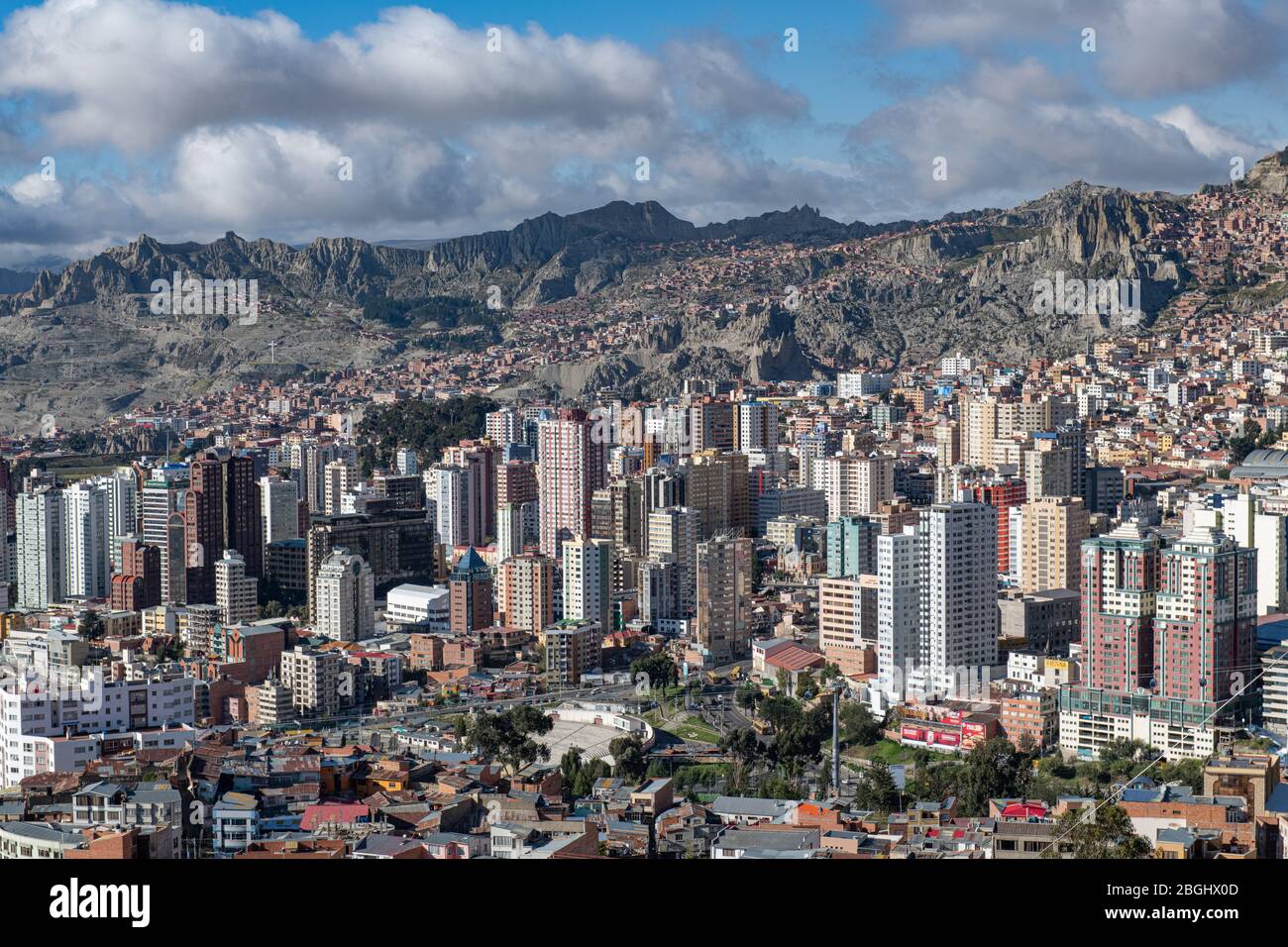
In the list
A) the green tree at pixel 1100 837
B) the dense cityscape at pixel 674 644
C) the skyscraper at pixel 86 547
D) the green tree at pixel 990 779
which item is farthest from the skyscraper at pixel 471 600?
the green tree at pixel 1100 837

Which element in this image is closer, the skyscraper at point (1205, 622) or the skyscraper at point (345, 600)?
the skyscraper at point (1205, 622)

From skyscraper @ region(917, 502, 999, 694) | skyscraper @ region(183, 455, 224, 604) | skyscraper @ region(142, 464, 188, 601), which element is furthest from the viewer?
skyscraper @ region(183, 455, 224, 604)

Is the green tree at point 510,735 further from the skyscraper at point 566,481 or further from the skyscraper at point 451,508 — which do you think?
the skyscraper at point 451,508

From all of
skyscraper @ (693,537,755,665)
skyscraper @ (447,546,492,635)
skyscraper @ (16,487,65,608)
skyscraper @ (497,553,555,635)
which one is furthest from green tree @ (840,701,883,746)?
skyscraper @ (16,487,65,608)

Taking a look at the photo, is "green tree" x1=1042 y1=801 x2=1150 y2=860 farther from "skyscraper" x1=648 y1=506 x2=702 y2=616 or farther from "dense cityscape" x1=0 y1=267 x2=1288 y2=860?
"skyscraper" x1=648 y1=506 x2=702 y2=616

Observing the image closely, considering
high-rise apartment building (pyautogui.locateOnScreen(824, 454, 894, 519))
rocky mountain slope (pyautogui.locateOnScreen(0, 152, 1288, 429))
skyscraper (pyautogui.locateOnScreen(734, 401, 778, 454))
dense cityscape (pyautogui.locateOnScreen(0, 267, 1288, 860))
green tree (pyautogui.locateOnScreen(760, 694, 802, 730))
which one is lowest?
green tree (pyautogui.locateOnScreen(760, 694, 802, 730))

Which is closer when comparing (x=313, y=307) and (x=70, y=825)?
(x=70, y=825)

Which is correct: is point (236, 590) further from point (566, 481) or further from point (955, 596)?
point (955, 596)

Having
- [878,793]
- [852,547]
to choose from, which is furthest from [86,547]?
[878,793]
